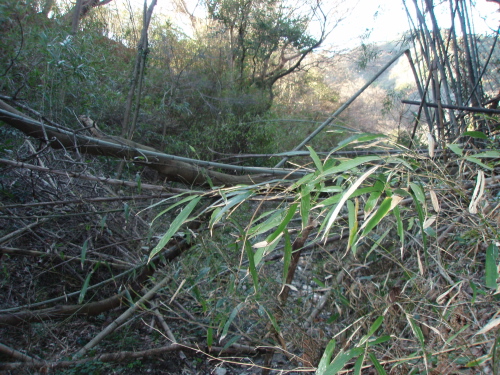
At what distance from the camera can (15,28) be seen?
361 centimetres

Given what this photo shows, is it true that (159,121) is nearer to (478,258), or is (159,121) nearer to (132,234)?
(132,234)

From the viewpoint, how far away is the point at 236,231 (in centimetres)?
165

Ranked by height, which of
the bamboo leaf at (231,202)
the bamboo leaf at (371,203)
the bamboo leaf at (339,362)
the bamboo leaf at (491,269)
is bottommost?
the bamboo leaf at (339,362)

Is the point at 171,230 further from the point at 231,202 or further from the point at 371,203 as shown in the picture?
the point at 371,203

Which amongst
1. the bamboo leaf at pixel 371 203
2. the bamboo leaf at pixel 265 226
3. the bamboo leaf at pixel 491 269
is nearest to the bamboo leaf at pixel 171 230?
the bamboo leaf at pixel 265 226

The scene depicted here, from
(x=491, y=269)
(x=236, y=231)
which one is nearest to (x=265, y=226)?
(x=491, y=269)

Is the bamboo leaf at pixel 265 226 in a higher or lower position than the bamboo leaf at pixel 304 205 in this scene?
lower

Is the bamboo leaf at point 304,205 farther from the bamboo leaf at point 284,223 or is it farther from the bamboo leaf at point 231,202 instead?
the bamboo leaf at point 231,202

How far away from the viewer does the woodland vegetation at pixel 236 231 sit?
0.82 m

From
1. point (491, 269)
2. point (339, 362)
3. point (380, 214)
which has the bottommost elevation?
point (339, 362)

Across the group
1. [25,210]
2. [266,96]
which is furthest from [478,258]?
[266,96]

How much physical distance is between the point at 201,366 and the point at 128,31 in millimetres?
5259

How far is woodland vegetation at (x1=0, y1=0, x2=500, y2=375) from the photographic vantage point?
0.82 m

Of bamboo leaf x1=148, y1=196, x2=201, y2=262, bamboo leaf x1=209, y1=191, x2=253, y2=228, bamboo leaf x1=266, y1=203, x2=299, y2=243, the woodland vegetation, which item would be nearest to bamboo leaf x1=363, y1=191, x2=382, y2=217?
the woodland vegetation
